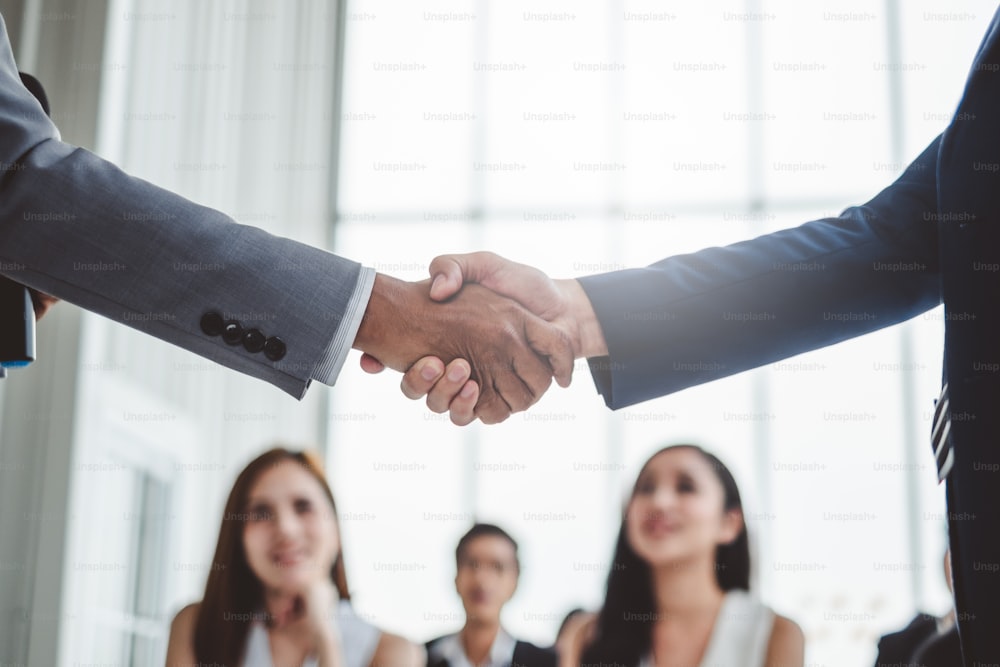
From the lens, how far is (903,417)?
6.12 meters

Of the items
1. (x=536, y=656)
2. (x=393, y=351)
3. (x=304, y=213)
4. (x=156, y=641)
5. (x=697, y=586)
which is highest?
(x=304, y=213)

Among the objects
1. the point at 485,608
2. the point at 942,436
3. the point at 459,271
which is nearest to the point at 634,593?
the point at 485,608

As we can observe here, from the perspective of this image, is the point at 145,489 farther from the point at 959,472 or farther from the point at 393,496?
the point at 959,472

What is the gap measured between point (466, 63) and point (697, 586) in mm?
5110

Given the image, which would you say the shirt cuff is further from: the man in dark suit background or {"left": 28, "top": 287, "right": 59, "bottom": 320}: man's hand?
{"left": 28, "top": 287, "right": 59, "bottom": 320}: man's hand

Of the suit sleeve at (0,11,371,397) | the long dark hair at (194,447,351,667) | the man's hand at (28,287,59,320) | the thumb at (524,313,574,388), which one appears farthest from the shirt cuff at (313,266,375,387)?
the long dark hair at (194,447,351,667)

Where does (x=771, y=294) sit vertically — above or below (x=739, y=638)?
above

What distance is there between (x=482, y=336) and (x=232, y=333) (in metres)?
0.60

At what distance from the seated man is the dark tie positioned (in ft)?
6.94

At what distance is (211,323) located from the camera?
163 centimetres

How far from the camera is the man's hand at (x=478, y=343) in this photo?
6.42 feet

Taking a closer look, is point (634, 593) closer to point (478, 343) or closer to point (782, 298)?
point (478, 343)

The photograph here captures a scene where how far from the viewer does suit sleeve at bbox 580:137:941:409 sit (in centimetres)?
172

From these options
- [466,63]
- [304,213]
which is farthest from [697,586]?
[466,63]
